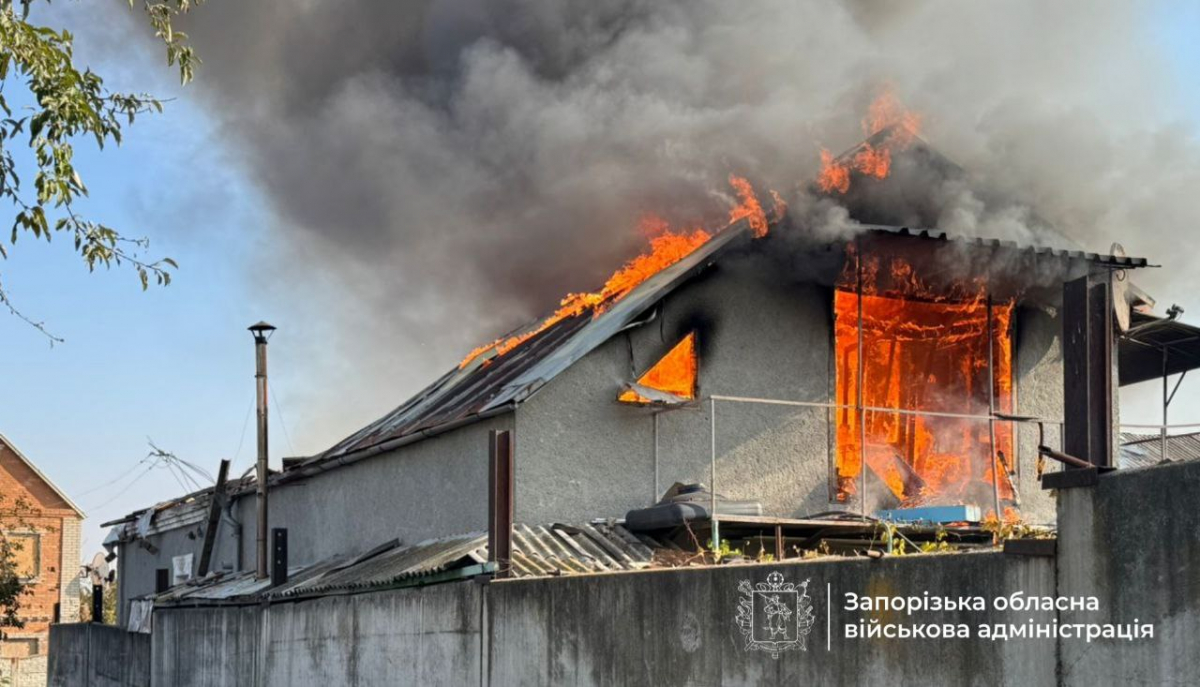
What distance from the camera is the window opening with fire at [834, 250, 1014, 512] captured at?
1645cm

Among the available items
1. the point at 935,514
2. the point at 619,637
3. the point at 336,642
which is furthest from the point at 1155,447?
the point at 619,637

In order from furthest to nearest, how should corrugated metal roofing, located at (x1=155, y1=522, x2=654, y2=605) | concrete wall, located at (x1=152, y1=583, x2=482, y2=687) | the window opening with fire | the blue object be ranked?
the window opening with fire < the blue object < corrugated metal roofing, located at (x1=155, y1=522, x2=654, y2=605) < concrete wall, located at (x1=152, y1=583, x2=482, y2=687)

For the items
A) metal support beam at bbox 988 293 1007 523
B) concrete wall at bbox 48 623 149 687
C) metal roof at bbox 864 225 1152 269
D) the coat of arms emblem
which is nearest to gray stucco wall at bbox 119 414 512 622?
concrete wall at bbox 48 623 149 687

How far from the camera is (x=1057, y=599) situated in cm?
627

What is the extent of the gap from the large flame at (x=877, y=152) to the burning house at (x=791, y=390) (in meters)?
0.03

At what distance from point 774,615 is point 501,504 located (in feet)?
15.7

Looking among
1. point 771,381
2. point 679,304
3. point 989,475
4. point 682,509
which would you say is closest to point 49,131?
point 682,509

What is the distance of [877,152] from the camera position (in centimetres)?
1609

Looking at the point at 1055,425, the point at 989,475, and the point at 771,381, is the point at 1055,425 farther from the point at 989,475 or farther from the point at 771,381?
the point at 771,381

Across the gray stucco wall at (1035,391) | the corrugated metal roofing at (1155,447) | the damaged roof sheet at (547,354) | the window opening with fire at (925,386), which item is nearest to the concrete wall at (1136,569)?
the damaged roof sheet at (547,354)

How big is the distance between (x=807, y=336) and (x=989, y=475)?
107 inches

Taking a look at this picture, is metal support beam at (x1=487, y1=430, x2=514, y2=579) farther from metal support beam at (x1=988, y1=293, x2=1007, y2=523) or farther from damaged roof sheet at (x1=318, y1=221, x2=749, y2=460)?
metal support beam at (x1=988, y1=293, x2=1007, y2=523)

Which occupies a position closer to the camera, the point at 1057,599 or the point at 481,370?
the point at 1057,599

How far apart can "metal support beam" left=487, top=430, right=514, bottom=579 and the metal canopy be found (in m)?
7.49
